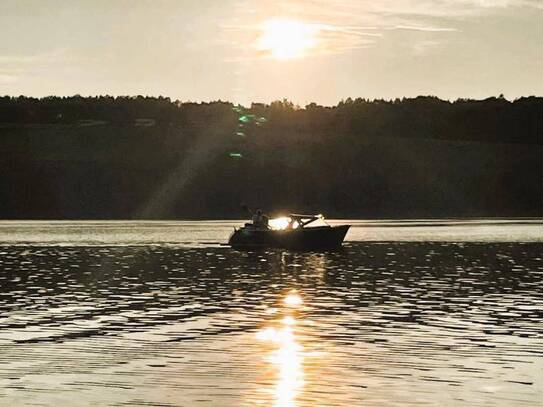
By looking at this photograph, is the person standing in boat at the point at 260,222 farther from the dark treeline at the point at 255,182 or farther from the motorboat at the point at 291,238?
the dark treeline at the point at 255,182

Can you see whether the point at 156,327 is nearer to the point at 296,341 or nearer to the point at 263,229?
the point at 296,341

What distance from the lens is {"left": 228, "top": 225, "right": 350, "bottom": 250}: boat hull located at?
83188 mm

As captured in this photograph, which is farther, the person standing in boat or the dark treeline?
the dark treeline

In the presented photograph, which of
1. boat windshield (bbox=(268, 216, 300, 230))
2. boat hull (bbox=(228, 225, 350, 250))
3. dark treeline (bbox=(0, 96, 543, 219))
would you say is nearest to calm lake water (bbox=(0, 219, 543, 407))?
boat hull (bbox=(228, 225, 350, 250))

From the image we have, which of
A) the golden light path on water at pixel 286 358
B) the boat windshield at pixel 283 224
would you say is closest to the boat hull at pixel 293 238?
the boat windshield at pixel 283 224

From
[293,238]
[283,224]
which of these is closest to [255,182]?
[283,224]

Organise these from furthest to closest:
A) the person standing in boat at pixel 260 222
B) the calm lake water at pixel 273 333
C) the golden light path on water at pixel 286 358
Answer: the person standing in boat at pixel 260 222, the calm lake water at pixel 273 333, the golden light path on water at pixel 286 358

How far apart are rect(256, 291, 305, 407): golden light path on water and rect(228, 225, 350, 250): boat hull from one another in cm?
4328

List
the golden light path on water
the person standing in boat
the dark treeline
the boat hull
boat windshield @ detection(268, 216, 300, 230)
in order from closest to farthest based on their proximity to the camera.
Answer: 1. the golden light path on water
2. the boat hull
3. the person standing in boat
4. boat windshield @ detection(268, 216, 300, 230)
5. the dark treeline

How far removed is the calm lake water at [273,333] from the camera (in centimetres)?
2425

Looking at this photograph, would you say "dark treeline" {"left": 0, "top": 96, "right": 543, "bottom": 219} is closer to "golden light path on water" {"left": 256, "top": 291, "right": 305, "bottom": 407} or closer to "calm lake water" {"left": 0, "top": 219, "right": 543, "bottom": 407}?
"calm lake water" {"left": 0, "top": 219, "right": 543, "bottom": 407}

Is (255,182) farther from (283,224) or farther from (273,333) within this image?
(273,333)

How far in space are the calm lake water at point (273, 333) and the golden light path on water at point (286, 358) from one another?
56mm

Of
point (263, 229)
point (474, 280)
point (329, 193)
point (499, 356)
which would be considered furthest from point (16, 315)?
point (329, 193)
